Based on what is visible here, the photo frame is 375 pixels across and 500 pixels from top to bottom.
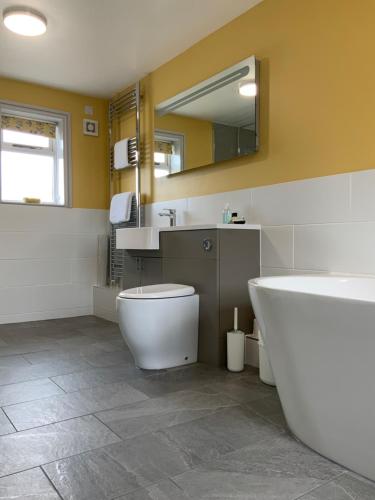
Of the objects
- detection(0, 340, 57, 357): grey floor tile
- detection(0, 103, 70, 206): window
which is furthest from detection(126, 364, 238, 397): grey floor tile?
detection(0, 103, 70, 206): window

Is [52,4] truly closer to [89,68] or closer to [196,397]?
[89,68]

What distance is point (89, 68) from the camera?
357 centimetres

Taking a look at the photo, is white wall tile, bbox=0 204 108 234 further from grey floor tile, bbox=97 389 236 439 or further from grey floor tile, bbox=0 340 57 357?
grey floor tile, bbox=97 389 236 439

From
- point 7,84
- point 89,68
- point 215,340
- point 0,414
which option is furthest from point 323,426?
point 7,84

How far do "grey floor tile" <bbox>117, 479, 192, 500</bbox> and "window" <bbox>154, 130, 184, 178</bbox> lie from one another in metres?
2.45

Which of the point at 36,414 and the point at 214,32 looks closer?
the point at 36,414

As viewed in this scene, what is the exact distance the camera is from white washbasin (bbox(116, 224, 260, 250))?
2524 mm

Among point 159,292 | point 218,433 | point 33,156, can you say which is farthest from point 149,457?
point 33,156

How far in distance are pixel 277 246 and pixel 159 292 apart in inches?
30.5

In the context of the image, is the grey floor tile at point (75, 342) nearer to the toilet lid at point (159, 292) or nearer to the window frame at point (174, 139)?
the toilet lid at point (159, 292)

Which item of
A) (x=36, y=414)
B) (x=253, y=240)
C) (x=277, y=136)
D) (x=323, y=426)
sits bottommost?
(x=36, y=414)

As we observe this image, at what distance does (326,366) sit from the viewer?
129cm

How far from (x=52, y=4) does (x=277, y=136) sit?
1673 millimetres

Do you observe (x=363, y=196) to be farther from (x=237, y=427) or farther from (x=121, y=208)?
(x=121, y=208)
